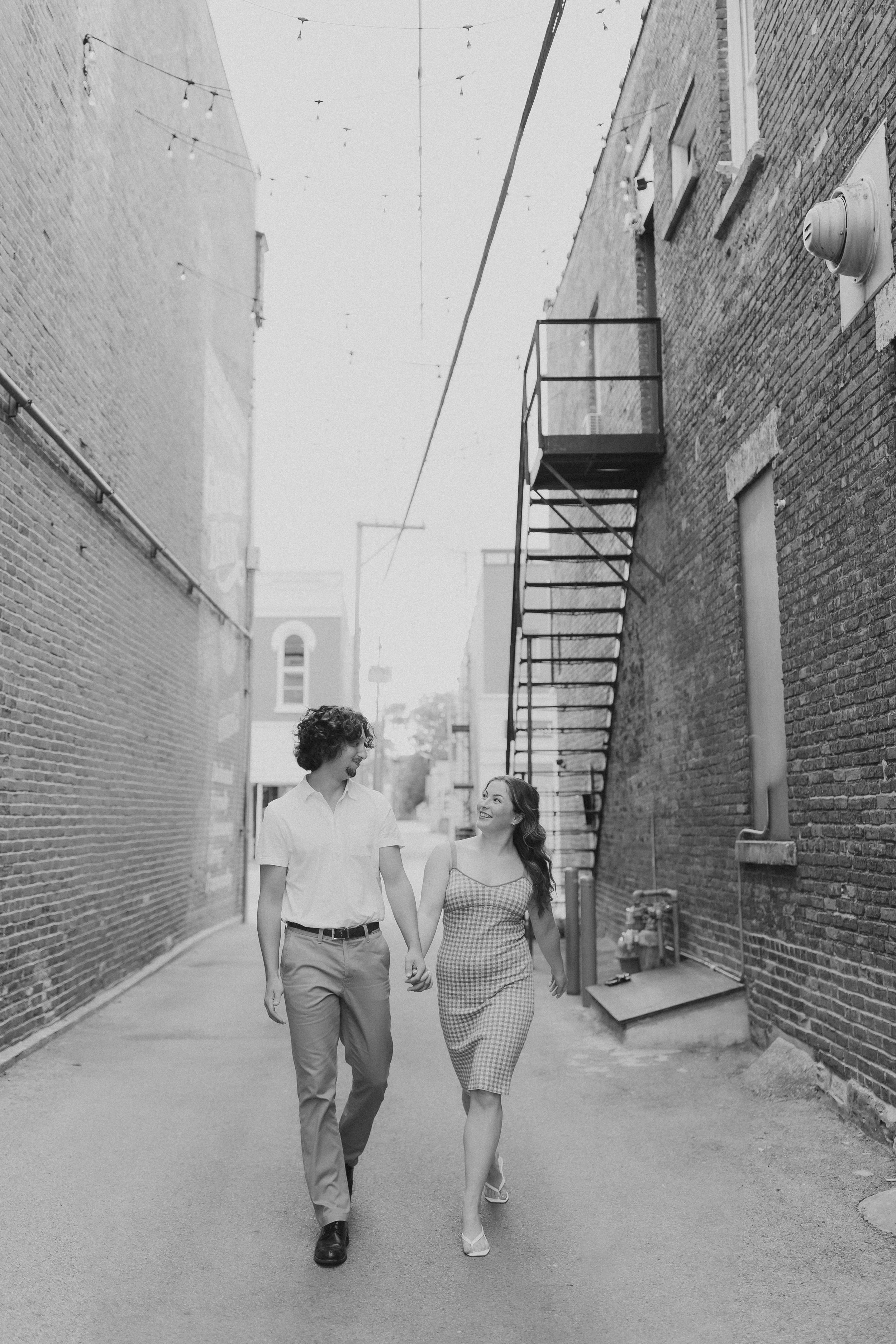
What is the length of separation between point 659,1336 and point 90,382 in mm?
8118

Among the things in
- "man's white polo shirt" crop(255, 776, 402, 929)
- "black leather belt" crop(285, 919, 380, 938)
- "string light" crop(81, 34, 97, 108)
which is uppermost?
"string light" crop(81, 34, 97, 108)

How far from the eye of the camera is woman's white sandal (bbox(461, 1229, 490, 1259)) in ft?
13.8

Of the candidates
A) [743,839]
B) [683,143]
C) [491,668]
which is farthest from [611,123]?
[491,668]

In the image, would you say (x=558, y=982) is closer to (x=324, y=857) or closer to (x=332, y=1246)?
(x=324, y=857)

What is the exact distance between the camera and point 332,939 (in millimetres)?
4387

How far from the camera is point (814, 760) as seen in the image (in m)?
6.45

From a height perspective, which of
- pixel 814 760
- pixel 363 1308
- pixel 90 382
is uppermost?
pixel 90 382

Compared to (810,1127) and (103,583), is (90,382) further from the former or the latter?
(810,1127)

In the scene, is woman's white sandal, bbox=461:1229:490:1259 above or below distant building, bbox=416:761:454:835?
below

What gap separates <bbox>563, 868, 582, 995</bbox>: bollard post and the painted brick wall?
0.76 m

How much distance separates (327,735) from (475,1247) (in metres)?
1.86

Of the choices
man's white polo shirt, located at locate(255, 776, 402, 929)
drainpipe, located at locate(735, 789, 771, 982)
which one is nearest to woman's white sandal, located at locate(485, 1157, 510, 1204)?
man's white polo shirt, located at locate(255, 776, 402, 929)

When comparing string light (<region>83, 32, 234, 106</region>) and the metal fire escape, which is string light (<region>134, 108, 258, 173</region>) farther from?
the metal fire escape

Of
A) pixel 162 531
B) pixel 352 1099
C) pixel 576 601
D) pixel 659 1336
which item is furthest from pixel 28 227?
pixel 576 601
